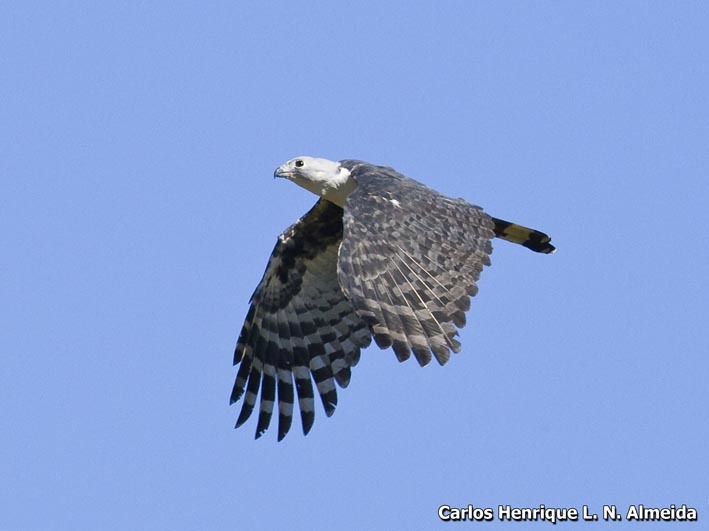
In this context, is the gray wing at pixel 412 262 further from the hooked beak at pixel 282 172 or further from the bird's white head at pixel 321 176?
the hooked beak at pixel 282 172

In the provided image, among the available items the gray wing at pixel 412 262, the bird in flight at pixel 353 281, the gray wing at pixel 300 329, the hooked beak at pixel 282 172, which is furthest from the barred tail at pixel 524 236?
the hooked beak at pixel 282 172

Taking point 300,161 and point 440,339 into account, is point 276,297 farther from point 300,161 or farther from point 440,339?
point 440,339

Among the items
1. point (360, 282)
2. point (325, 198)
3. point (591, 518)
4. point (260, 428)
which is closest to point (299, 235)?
point (325, 198)

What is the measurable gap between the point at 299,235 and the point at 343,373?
1.51m

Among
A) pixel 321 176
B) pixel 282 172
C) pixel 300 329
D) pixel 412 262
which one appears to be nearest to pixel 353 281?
pixel 412 262

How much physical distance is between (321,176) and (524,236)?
6.93ft

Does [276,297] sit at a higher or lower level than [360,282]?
higher

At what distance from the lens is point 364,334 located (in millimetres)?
16766

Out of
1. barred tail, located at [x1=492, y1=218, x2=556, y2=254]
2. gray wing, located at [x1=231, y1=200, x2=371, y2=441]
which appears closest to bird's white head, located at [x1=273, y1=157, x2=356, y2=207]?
gray wing, located at [x1=231, y1=200, x2=371, y2=441]

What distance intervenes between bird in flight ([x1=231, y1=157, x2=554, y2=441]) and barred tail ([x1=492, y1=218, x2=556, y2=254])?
1cm

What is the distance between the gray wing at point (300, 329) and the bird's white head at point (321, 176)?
382 mm

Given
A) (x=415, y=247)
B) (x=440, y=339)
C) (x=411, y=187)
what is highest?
(x=411, y=187)

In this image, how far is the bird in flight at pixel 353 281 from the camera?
13484mm

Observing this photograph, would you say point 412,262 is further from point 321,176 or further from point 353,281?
point 321,176
